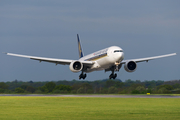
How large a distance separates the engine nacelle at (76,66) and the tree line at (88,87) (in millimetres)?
11191

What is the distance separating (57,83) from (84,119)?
178ft

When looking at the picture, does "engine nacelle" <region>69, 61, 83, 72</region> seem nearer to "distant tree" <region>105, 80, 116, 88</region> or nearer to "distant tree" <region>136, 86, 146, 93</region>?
"distant tree" <region>105, 80, 116, 88</region>

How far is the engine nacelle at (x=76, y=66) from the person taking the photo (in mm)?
56906

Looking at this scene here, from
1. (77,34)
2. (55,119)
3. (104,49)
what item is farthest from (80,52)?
(55,119)

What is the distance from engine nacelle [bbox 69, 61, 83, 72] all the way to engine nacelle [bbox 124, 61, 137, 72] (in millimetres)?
8638

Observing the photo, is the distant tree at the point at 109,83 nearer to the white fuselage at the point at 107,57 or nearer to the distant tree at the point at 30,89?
the white fuselage at the point at 107,57

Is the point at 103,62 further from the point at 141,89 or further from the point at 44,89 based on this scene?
the point at 44,89

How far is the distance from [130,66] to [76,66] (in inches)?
411

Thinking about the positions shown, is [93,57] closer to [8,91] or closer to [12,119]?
[8,91]

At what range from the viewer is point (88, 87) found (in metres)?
69.4

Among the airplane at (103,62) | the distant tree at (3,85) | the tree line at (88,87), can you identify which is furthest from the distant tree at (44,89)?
the airplane at (103,62)

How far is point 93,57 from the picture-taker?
56906 mm

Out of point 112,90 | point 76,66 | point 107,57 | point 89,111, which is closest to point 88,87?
point 112,90

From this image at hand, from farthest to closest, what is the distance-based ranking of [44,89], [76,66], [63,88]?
[44,89]
[63,88]
[76,66]
